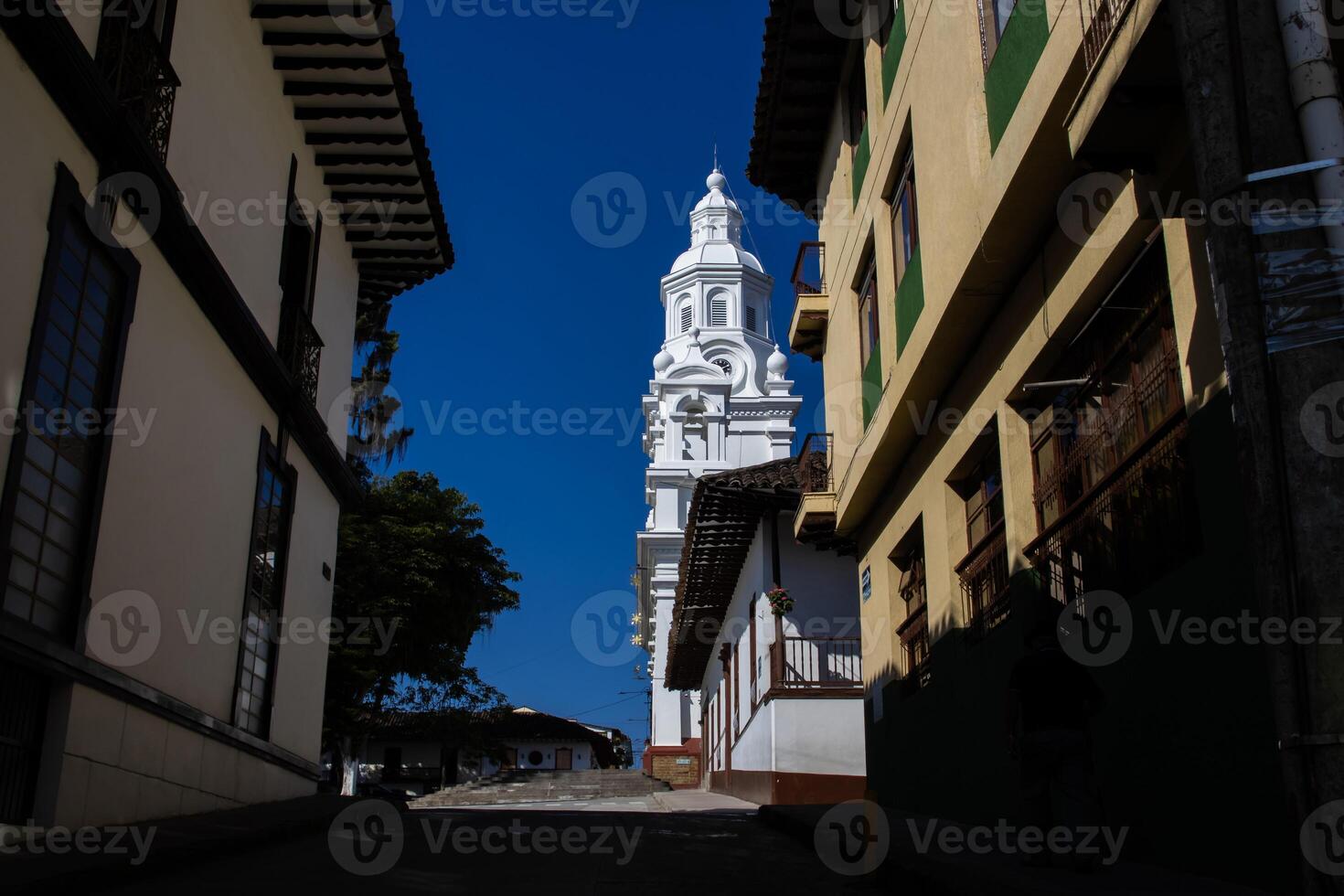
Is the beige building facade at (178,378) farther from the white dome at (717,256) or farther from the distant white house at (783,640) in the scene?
the white dome at (717,256)

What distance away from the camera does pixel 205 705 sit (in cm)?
1066

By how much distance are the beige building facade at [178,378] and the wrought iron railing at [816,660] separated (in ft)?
22.8

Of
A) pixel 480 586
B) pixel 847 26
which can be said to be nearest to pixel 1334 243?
pixel 847 26

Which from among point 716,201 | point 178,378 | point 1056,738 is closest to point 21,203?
point 178,378

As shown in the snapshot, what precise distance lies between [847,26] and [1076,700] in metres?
9.46

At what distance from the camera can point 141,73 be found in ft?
29.3

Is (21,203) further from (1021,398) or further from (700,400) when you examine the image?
(700,400)

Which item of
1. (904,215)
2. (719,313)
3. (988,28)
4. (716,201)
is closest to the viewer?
(988,28)

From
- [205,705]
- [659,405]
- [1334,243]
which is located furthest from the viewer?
[659,405]

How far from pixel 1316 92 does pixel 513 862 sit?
631cm

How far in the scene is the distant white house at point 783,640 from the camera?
18.4m

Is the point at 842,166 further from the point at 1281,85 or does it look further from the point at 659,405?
the point at 659,405

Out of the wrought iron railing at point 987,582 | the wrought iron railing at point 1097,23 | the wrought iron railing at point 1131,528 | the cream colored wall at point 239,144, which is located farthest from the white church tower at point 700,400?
the wrought iron railing at point 1097,23

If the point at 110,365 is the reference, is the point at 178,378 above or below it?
above
